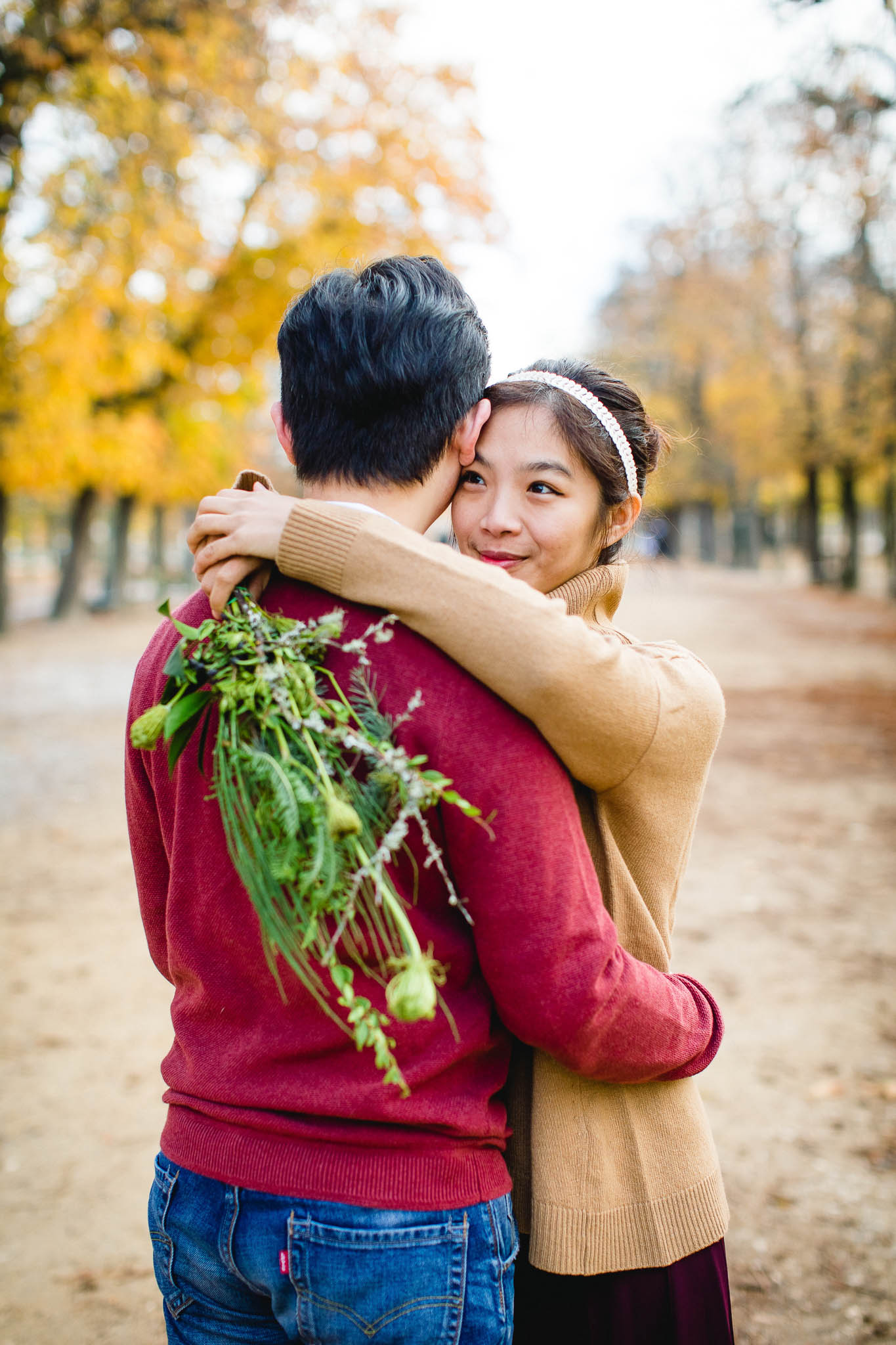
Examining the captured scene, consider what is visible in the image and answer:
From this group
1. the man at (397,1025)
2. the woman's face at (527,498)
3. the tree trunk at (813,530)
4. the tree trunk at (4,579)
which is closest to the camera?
the man at (397,1025)

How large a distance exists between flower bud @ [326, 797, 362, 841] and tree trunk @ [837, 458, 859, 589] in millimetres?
28926

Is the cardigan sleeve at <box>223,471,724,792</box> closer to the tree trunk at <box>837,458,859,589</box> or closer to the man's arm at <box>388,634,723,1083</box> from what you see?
the man's arm at <box>388,634,723,1083</box>

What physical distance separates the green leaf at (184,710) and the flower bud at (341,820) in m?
0.27

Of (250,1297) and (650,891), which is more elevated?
(650,891)

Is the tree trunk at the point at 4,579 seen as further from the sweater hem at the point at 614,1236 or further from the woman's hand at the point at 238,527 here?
the sweater hem at the point at 614,1236

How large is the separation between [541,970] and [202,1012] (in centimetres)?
53

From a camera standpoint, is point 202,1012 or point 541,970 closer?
point 541,970

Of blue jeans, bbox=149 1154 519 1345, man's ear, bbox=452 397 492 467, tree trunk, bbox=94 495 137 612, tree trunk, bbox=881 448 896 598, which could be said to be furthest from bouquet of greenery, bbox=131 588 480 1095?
tree trunk, bbox=94 495 137 612

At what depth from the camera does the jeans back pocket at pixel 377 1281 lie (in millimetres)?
1344

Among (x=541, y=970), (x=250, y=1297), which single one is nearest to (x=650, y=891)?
(x=541, y=970)

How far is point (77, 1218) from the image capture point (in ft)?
11.6

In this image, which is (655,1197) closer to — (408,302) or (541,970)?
(541,970)

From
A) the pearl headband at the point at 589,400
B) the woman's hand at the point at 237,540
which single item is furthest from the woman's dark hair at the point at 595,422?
the woman's hand at the point at 237,540

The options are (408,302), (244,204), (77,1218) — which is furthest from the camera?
(244,204)
